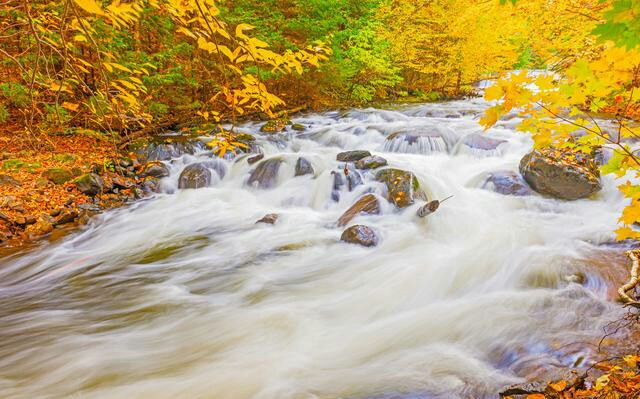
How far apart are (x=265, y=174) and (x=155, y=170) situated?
2.40m

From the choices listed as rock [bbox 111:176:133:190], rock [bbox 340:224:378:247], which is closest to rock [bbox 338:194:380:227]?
rock [bbox 340:224:378:247]

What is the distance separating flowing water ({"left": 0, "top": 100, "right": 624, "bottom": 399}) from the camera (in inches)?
114

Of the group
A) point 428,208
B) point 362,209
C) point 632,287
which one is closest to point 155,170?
point 362,209

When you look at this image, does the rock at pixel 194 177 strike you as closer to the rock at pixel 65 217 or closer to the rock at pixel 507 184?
the rock at pixel 65 217

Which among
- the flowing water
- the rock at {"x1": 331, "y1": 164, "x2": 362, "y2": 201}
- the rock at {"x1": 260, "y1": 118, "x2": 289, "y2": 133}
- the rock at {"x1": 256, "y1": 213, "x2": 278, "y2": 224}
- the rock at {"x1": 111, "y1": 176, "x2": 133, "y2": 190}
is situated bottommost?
the flowing water

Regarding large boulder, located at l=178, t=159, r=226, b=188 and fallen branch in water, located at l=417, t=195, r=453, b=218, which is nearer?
fallen branch in water, located at l=417, t=195, r=453, b=218

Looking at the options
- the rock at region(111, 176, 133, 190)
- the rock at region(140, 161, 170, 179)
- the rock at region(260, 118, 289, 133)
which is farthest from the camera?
the rock at region(260, 118, 289, 133)

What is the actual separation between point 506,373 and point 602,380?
24.4 inches

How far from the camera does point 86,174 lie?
676cm

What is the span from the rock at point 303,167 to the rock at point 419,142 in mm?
2042

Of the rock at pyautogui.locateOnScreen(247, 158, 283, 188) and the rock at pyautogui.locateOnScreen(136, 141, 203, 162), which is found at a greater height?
the rock at pyautogui.locateOnScreen(136, 141, 203, 162)

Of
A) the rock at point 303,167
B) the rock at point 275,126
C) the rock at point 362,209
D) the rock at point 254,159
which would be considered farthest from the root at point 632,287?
the rock at point 275,126

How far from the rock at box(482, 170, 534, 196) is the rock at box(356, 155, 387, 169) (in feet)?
6.10

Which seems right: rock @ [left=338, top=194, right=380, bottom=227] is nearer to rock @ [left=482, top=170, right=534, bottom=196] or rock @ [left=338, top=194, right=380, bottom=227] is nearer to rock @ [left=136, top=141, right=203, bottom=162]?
rock @ [left=482, top=170, right=534, bottom=196]
